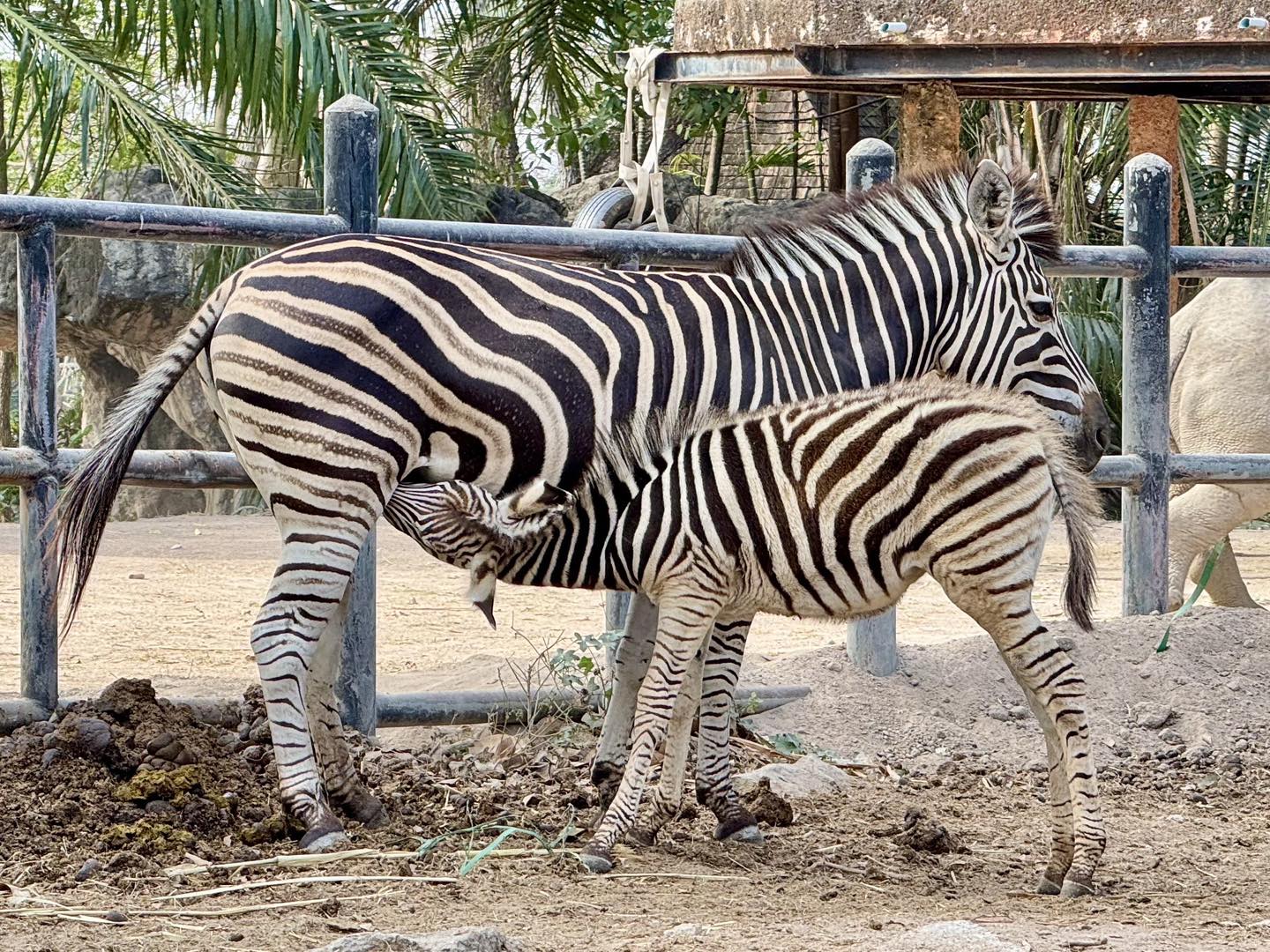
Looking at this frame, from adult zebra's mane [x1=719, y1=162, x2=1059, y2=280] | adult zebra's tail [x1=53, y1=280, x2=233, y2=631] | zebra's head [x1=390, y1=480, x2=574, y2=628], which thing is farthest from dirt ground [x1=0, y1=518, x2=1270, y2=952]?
adult zebra's mane [x1=719, y1=162, x2=1059, y2=280]

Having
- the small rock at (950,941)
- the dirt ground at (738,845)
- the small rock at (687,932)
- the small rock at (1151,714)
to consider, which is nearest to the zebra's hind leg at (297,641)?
the dirt ground at (738,845)

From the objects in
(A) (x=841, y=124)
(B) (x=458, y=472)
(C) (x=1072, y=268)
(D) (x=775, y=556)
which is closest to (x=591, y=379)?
(B) (x=458, y=472)

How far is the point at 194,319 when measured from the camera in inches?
174

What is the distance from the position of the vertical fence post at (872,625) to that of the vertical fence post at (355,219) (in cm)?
188

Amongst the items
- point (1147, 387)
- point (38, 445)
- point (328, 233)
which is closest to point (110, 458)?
point (38, 445)

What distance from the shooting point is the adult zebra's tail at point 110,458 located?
4.27m

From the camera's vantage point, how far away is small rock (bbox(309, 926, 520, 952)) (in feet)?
9.12

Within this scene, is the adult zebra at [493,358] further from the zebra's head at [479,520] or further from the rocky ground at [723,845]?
the rocky ground at [723,845]

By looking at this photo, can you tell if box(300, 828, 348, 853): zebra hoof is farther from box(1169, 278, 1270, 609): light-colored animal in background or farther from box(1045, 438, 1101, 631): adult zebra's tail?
box(1169, 278, 1270, 609): light-colored animal in background

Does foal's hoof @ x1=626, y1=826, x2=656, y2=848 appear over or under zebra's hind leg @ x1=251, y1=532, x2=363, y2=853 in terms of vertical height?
under

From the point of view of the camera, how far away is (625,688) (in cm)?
470

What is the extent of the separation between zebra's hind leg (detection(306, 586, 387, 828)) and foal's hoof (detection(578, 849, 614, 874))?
0.78 metres

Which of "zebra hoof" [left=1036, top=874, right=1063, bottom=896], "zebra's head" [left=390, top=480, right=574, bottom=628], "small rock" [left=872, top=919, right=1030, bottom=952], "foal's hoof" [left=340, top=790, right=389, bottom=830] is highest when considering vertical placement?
"zebra's head" [left=390, top=480, right=574, bottom=628]

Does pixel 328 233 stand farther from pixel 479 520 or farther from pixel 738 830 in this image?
pixel 738 830
